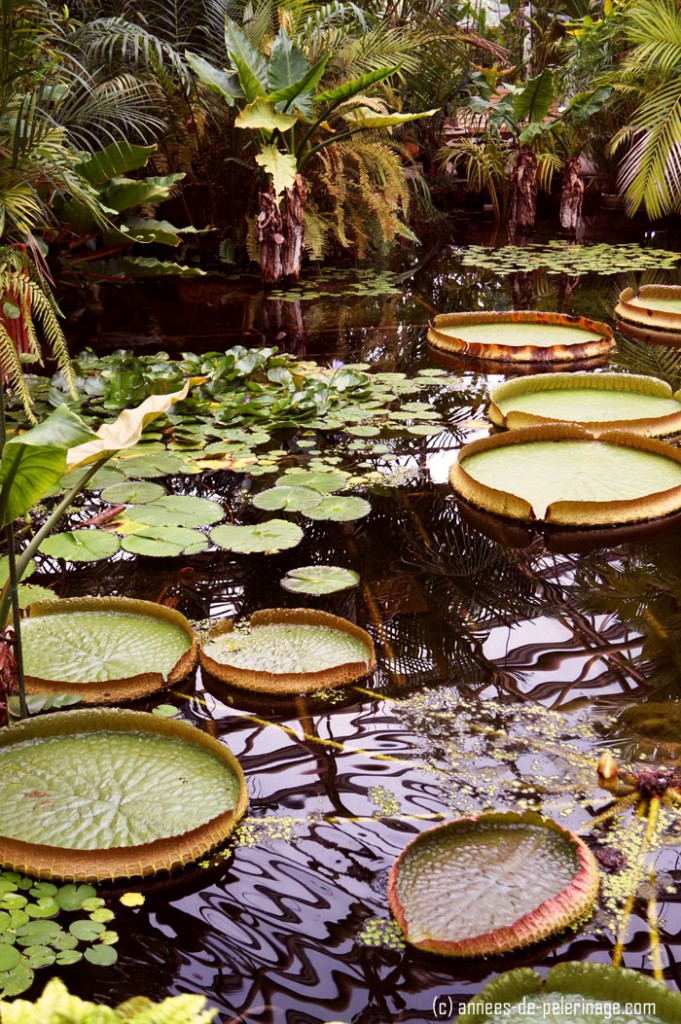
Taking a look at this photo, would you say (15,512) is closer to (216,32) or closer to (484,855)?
(484,855)

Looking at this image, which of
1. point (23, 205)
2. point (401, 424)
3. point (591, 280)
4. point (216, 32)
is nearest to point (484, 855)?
point (401, 424)

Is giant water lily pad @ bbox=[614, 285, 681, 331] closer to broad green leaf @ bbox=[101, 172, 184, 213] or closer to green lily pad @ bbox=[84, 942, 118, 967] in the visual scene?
broad green leaf @ bbox=[101, 172, 184, 213]

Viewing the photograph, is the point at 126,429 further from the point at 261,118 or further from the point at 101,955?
the point at 261,118

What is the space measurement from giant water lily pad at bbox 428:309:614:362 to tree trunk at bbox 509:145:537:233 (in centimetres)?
367

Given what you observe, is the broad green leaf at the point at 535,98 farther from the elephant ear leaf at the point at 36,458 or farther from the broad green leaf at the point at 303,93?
the elephant ear leaf at the point at 36,458

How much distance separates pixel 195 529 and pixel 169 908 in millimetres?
1307

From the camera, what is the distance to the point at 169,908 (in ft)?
4.49

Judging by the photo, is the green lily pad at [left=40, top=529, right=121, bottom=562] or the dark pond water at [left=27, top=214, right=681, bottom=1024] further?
the green lily pad at [left=40, top=529, right=121, bottom=562]

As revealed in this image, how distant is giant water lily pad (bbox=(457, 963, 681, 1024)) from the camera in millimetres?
1071

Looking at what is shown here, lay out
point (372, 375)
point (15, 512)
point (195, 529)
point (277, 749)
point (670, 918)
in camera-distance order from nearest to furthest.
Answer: point (670, 918), point (15, 512), point (277, 749), point (195, 529), point (372, 375)

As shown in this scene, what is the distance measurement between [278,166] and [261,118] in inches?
10.8

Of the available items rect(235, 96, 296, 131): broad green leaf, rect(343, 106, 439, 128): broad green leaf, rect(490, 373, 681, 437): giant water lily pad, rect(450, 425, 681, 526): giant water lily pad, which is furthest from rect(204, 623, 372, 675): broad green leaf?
rect(343, 106, 439, 128): broad green leaf

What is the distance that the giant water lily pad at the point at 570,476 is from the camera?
8.45 ft

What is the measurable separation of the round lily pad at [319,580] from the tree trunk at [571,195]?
6.43 m
